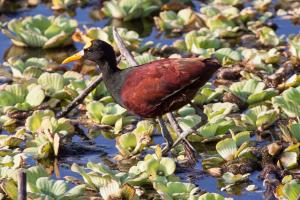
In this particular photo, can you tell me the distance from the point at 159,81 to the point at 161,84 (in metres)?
0.03

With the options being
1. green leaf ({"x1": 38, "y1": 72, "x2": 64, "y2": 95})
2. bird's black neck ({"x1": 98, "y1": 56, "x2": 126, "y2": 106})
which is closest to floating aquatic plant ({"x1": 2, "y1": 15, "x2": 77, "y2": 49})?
green leaf ({"x1": 38, "y1": 72, "x2": 64, "y2": 95})

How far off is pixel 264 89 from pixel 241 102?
35cm

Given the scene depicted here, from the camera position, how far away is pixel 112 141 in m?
6.89

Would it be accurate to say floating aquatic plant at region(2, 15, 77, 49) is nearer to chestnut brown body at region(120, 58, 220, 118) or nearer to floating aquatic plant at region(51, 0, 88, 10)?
floating aquatic plant at region(51, 0, 88, 10)

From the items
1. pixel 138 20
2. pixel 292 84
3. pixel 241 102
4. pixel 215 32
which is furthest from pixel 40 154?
pixel 138 20

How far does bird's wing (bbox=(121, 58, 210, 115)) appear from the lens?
19.8 ft

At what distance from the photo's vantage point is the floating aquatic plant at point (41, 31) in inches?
A: 347

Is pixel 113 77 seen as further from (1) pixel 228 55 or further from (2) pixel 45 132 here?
(1) pixel 228 55

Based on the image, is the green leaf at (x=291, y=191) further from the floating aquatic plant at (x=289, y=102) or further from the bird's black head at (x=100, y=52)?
the bird's black head at (x=100, y=52)

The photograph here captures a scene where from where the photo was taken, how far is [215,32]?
29.1 feet

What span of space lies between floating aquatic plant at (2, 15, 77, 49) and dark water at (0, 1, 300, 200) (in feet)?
0.76

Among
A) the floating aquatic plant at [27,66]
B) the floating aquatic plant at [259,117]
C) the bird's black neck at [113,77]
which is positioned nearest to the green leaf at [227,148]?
the floating aquatic plant at [259,117]

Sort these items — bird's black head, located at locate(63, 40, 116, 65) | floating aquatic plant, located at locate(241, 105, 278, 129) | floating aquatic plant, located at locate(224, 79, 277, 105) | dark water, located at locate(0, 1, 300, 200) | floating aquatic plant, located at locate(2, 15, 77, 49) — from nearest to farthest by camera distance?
dark water, located at locate(0, 1, 300, 200)
bird's black head, located at locate(63, 40, 116, 65)
floating aquatic plant, located at locate(241, 105, 278, 129)
floating aquatic plant, located at locate(224, 79, 277, 105)
floating aquatic plant, located at locate(2, 15, 77, 49)

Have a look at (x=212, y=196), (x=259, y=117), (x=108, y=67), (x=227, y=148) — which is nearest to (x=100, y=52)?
(x=108, y=67)
